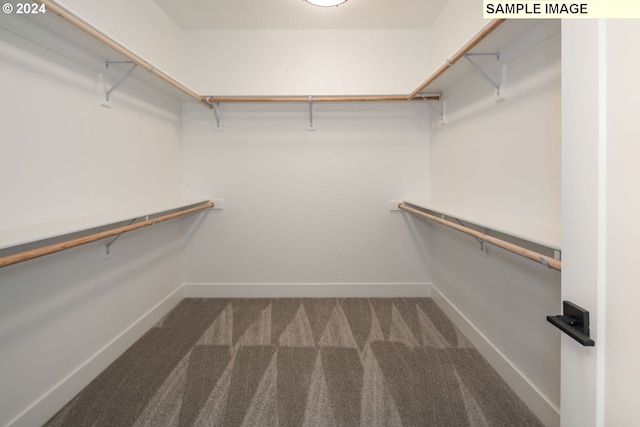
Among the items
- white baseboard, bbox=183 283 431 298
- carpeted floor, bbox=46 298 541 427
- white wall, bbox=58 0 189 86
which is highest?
white wall, bbox=58 0 189 86

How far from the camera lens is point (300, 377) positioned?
1.87m

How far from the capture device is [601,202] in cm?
58

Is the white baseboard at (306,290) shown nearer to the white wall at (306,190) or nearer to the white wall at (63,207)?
the white wall at (306,190)

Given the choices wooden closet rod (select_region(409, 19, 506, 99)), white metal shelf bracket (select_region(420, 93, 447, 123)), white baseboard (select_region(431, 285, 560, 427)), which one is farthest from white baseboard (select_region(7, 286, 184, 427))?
white metal shelf bracket (select_region(420, 93, 447, 123))

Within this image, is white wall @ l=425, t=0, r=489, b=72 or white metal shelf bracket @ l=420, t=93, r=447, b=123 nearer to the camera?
white wall @ l=425, t=0, r=489, b=72

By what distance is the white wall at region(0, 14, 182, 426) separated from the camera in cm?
141

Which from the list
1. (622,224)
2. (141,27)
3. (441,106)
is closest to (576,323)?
(622,224)

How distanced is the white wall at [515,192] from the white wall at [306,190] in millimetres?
611

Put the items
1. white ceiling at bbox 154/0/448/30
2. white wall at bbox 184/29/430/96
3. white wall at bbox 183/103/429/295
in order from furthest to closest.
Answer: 1. white wall at bbox 183/103/429/295
2. white wall at bbox 184/29/430/96
3. white ceiling at bbox 154/0/448/30

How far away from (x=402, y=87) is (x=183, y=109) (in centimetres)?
211

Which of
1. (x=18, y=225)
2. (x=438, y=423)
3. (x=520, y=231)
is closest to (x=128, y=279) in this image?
(x=18, y=225)

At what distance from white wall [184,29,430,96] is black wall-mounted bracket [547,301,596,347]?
2629mm

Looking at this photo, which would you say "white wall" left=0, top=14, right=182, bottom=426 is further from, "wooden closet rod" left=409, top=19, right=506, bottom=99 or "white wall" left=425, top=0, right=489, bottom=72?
"white wall" left=425, top=0, right=489, bottom=72

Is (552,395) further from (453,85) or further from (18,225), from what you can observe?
(18,225)
